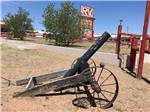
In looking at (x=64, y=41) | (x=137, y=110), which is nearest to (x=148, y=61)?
(x=137, y=110)

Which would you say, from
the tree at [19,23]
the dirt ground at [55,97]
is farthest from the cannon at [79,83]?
the tree at [19,23]

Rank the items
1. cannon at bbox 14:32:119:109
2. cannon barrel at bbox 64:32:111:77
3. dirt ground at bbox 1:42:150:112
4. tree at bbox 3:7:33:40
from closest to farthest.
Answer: dirt ground at bbox 1:42:150:112 → cannon at bbox 14:32:119:109 → cannon barrel at bbox 64:32:111:77 → tree at bbox 3:7:33:40

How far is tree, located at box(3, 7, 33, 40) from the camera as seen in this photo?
37625 millimetres

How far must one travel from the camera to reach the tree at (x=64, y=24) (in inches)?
964

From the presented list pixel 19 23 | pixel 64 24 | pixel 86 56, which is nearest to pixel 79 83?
pixel 86 56

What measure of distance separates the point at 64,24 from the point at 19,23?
14.7m

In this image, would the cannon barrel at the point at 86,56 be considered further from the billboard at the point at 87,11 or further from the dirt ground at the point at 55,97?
the billboard at the point at 87,11

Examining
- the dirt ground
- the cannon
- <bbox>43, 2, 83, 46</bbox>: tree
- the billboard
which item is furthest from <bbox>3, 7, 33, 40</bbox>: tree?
the cannon

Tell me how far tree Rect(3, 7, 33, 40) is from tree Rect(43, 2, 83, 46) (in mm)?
12676

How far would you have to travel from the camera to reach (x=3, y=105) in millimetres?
5516

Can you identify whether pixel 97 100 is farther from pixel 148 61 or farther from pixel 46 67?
pixel 148 61

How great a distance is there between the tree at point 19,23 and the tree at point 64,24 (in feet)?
41.6

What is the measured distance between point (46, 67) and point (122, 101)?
3.91 meters

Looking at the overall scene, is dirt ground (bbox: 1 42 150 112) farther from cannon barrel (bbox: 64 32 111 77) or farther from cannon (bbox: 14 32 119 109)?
cannon barrel (bbox: 64 32 111 77)
